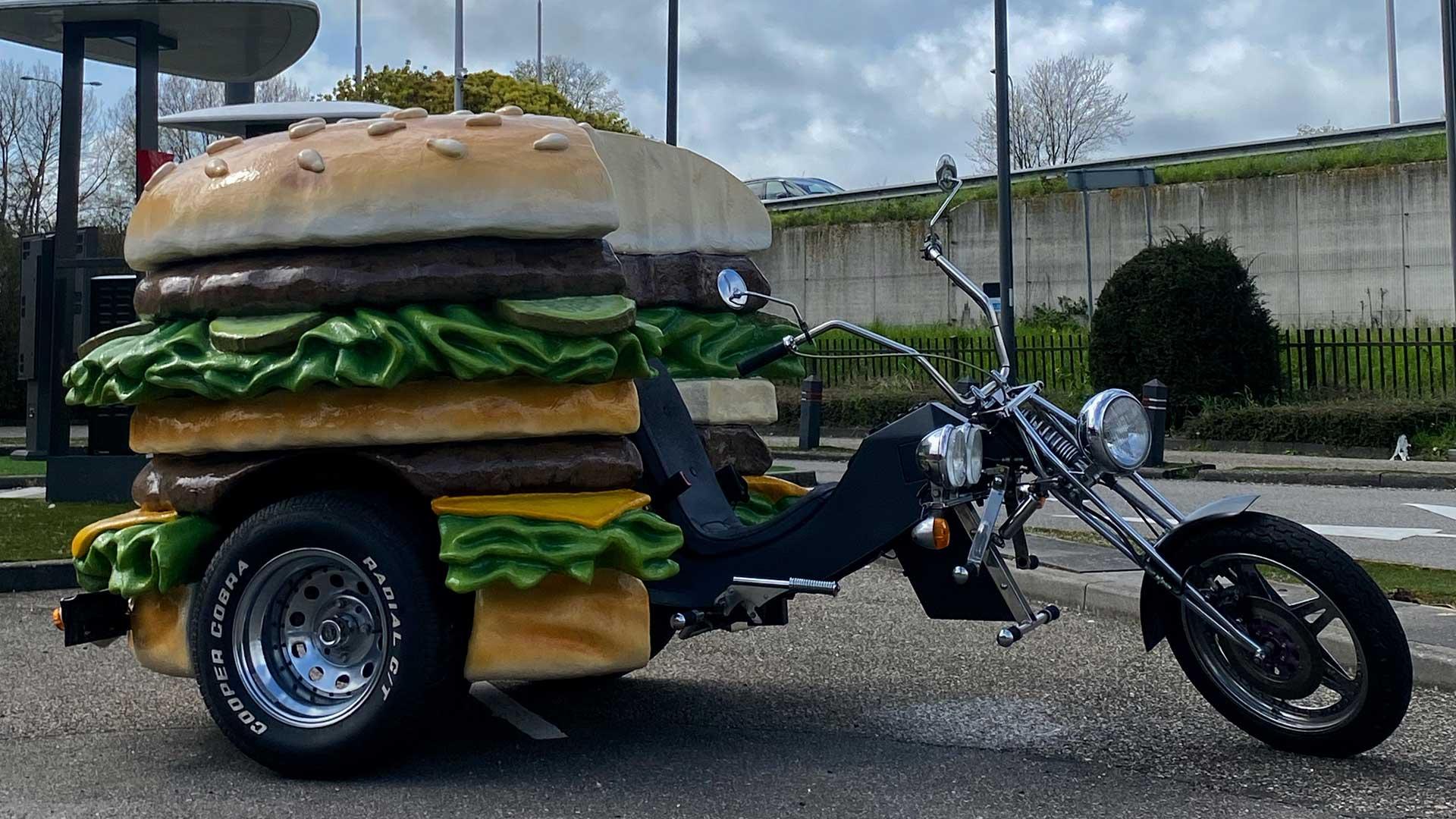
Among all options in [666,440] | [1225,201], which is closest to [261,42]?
[666,440]

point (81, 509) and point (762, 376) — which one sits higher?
point (762, 376)

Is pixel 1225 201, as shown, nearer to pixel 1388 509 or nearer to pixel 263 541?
pixel 1388 509

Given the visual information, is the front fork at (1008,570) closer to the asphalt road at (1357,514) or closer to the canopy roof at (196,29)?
the asphalt road at (1357,514)

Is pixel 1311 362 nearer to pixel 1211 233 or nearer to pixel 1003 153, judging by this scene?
pixel 1003 153

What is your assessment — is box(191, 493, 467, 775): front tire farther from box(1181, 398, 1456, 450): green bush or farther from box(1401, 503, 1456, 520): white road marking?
box(1181, 398, 1456, 450): green bush

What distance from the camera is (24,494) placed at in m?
14.0

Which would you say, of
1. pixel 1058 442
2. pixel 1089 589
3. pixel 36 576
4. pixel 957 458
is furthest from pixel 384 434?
pixel 36 576

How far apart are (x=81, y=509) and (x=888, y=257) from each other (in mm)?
22859

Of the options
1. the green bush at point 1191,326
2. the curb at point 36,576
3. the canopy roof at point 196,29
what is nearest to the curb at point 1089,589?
the curb at point 36,576

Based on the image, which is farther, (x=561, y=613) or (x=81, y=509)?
(x=81, y=509)

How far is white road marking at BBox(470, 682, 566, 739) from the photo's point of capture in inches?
194

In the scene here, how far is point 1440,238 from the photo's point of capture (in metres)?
25.3

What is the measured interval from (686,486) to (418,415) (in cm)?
97

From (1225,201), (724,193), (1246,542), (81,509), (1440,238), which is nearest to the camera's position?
(1246,542)
